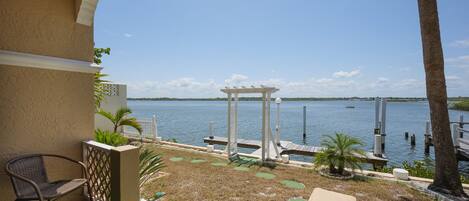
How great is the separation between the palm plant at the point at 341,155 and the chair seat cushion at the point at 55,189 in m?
4.96

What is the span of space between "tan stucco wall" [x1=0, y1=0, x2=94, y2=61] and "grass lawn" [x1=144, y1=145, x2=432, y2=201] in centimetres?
272

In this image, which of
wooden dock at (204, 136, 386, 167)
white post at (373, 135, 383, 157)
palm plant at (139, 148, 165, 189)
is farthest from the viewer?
white post at (373, 135, 383, 157)

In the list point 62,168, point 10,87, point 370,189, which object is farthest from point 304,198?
point 10,87

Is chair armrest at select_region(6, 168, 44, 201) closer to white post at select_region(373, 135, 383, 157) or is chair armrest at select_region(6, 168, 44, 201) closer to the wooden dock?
the wooden dock

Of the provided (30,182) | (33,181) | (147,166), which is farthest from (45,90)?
(147,166)

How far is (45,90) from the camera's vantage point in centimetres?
289

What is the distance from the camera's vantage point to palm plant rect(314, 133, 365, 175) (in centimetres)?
555

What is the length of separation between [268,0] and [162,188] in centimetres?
668

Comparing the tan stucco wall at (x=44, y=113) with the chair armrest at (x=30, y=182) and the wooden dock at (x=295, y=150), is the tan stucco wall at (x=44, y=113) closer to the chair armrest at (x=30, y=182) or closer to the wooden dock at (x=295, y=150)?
the chair armrest at (x=30, y=182)

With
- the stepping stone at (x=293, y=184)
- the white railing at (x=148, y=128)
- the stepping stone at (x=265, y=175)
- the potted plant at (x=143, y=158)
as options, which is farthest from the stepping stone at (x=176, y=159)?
the white railing at (x=148, y=128)

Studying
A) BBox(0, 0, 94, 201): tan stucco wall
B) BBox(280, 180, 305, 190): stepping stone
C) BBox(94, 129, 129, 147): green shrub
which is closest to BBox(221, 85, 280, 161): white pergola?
BBox(280, 180, 305, 190): stepping stone

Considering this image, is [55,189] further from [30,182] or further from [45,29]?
[45,29]

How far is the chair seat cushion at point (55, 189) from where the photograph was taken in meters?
2.38

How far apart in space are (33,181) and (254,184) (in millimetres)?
3546
